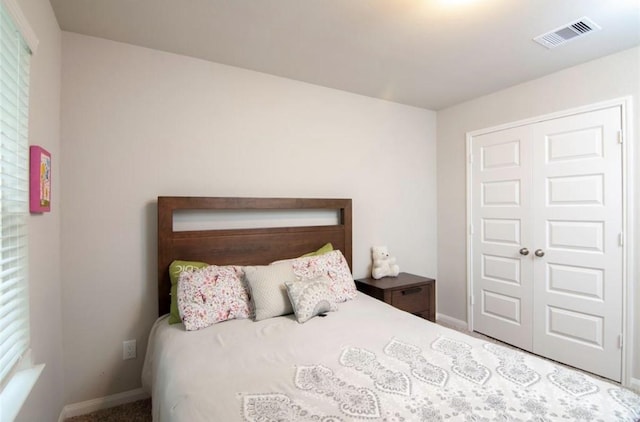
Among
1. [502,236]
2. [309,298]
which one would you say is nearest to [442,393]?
[309,298]

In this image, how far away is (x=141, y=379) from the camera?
2.02 m

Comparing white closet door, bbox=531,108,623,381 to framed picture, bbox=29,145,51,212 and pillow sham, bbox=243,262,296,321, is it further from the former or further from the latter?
framed picture, bbox=29,145,51,212

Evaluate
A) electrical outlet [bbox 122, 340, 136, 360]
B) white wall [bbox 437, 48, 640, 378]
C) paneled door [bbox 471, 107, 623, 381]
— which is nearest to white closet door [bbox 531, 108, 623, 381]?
paneled door [bbox 471, 107, 623, 381]

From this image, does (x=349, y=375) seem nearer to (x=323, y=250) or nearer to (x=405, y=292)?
(x=323, y=250)

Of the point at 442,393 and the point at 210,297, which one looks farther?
the point at 210,297

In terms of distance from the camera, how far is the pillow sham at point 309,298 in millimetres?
1914

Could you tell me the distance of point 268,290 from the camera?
1981 mm

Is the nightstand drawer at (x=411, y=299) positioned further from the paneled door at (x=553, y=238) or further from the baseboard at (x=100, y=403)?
the baseboard at (x=100, y=403)

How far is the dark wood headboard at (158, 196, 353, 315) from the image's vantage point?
208 cm

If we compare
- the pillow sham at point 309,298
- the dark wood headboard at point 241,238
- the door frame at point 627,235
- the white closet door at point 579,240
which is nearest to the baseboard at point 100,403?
the dark wood headboard at point 241,238

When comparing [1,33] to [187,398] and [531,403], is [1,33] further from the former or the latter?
[531,403]

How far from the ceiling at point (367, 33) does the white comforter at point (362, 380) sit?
1.83 metres

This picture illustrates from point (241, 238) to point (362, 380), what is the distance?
145cm

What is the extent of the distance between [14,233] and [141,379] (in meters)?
1.29
